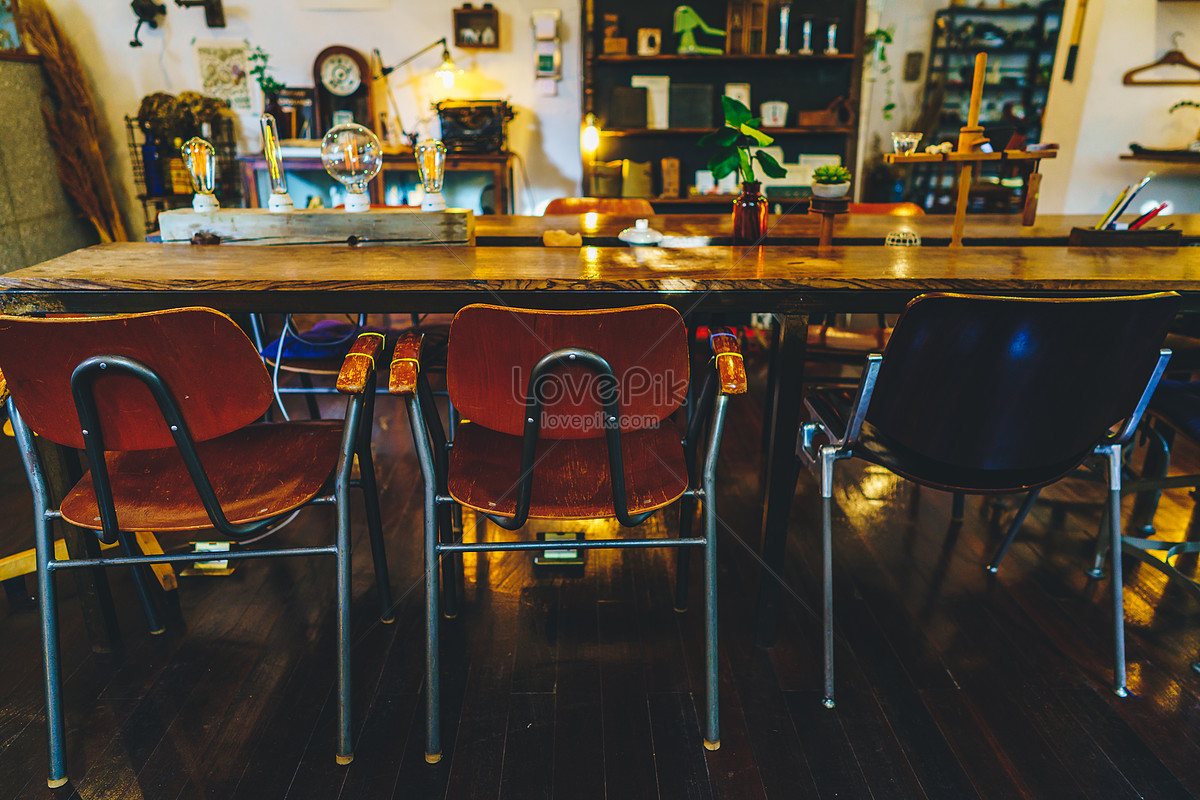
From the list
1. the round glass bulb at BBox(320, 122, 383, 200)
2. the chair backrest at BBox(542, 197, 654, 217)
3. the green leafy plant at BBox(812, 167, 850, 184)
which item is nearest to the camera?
the green leafy plant at BBox(812, 167, 850, 184)

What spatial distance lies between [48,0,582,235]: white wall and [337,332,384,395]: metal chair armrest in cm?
412

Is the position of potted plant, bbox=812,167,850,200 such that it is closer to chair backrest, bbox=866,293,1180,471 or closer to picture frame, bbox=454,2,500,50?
chair backrest, bbox=866,293,1180,471

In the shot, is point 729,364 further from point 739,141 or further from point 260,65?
point 260,65

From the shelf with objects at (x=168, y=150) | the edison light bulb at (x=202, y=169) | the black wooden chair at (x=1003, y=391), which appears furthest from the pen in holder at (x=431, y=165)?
the shelf with objects at (x=168, y=150)

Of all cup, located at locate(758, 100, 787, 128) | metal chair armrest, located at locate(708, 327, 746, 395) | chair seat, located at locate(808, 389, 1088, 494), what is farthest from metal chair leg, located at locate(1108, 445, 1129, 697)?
cup, located at locate(758, 100, 787, 128)

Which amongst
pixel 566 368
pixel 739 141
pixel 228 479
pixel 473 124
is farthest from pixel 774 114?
pixel 228 479

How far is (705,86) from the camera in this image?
4684 millimetres

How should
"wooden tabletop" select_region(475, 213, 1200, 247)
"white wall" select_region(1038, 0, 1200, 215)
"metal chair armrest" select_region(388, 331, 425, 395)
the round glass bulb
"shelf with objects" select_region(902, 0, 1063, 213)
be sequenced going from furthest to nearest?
"shelf with objects" select_region(902, 0, 1063, 213), "white wall" select_region(1038, 0, 1200, 215), "wooden tabletop" select_region(475, 213, 1200, 247), the round glass bulb, "metal chair armrest" select_region(388, 331, 425, 395)

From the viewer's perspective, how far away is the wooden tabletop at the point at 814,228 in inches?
85.5

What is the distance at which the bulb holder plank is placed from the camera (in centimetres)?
181

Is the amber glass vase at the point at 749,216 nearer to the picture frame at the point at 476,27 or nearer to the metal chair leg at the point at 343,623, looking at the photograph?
the metal chair leg at the point at 343,623

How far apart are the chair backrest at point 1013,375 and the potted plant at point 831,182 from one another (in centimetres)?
66

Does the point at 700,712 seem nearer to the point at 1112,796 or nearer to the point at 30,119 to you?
the point at 1112,796

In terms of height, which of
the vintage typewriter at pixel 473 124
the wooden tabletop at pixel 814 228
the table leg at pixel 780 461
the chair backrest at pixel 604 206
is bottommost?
the table leg at pixel 780 461
